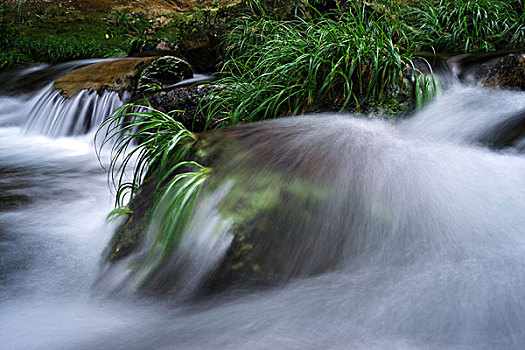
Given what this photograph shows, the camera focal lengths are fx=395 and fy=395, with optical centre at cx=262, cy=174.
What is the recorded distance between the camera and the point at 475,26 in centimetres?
398

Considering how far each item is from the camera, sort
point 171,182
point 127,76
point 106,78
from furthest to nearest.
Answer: point 106,78 → point 127,76 → point 171,182

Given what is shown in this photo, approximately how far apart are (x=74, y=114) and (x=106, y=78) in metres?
0.61

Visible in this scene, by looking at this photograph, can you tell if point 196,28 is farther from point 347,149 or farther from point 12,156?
point 347,149

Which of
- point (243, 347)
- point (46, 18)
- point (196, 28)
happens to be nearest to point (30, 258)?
point (243, 347)

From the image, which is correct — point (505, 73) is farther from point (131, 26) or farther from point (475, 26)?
point (131, 26)

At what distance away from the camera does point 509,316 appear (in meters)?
1.10

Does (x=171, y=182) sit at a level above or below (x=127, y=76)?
below

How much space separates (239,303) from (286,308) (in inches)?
7.6

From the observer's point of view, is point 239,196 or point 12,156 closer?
point 239,196

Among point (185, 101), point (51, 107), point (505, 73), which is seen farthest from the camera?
point (51, 107)

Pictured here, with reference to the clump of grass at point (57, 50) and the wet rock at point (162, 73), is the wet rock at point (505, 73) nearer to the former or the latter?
the wet rock at point (162, 73)

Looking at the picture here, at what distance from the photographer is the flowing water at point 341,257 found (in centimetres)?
116

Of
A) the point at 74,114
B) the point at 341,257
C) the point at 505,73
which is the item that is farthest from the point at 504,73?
the point at 74,114

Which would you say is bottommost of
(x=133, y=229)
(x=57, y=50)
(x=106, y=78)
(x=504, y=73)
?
(x=133, y=229)
